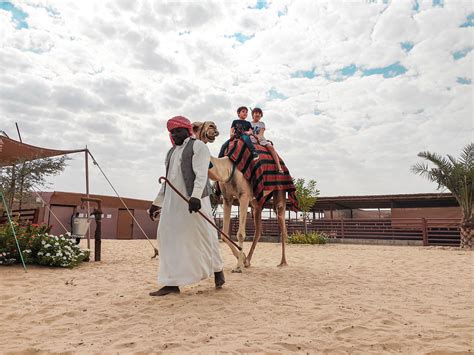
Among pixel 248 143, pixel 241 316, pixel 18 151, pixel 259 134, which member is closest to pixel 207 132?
pixel 248 143

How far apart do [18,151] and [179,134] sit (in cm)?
736

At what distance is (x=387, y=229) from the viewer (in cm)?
1586

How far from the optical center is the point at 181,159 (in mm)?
3824

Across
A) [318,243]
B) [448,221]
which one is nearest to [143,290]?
[318,243]

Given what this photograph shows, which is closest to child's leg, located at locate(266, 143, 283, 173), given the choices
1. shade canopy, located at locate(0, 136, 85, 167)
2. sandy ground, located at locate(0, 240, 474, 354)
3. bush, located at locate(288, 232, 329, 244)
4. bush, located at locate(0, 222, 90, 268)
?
sandy ground, located at locate(0, 240, 474, 354)

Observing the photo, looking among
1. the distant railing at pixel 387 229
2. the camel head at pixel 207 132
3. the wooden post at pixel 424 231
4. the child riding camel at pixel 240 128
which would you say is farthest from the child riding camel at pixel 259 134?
the wooden post at pixel 424 231

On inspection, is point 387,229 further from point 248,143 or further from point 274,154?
point 248,143

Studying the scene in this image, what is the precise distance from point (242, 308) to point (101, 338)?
129cm

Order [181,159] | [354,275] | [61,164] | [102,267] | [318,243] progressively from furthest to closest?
[318,243] → [61,164] → [102,267] → [354,275] → [181,159]

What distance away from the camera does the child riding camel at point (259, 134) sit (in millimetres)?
6123

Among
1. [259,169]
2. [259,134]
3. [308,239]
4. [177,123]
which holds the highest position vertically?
[259,134]

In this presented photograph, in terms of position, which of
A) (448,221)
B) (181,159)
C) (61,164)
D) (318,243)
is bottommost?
(318,243)

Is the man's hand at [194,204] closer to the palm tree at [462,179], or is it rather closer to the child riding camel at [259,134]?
the child riding camel at [259,134]

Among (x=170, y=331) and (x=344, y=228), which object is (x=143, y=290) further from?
(x=344, y=228)
